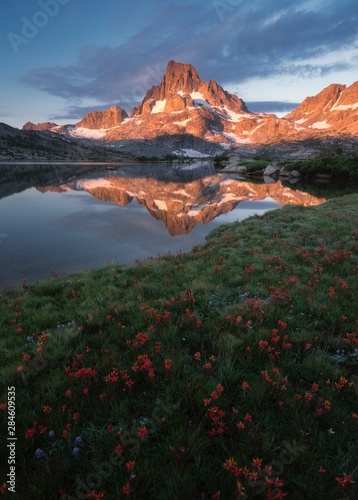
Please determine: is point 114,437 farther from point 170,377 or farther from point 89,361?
point 89,361

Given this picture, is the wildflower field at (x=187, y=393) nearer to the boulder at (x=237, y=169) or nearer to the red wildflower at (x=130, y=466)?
the red wildflower at (x=130, y=466)

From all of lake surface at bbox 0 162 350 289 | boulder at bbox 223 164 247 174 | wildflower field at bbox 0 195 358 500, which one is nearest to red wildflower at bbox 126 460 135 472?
wildflower field at bbox 0 195 358 500

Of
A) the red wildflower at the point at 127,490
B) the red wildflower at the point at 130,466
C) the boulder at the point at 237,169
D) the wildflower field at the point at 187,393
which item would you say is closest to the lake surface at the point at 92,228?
the wildflower field at the point at 187,393

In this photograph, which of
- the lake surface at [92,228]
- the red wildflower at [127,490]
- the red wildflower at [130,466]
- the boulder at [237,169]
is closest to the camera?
the red wildflower at [127,490]

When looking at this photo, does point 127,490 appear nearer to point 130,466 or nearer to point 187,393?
point 130,466

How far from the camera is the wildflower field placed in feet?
10.5

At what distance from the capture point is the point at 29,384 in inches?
190

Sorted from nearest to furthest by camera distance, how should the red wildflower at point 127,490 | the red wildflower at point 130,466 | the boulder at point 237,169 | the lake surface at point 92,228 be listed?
the red wildflower at point 127,490 < the red wildflower at point 130,466 < the lake surface at point 92,228 < the boulder at point 237,169

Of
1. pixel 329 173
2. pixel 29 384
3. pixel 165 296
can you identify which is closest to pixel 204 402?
pixel 29 384

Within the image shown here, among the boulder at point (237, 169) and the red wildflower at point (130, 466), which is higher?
the boulder at point (237, 169)

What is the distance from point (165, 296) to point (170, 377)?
394 cm

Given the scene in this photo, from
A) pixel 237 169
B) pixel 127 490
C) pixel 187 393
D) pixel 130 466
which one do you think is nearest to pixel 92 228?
pixel 187 393

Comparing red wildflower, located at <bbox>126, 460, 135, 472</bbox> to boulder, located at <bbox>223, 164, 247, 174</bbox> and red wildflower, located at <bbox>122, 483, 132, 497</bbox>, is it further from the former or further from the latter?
boulder, located at <bbox>223, 164, 247, 174</bbox>

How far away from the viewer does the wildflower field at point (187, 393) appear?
126 inches
